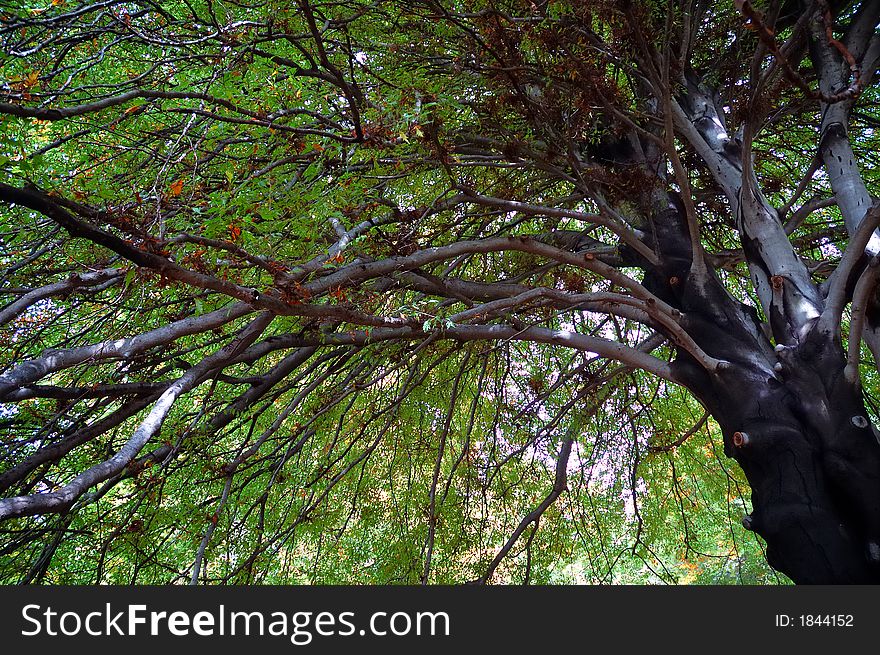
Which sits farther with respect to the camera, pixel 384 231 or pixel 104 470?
pixel 384 231

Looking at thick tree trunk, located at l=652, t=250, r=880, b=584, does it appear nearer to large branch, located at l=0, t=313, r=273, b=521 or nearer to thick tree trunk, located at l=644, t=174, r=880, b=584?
thick tree trunk, located at l=644, t=174, r=880, b=584

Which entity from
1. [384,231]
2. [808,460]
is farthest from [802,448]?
[384,231]

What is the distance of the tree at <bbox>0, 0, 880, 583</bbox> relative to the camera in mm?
2770

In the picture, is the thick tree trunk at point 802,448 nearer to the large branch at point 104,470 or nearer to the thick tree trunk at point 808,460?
the thick tree trunk at point 808,460

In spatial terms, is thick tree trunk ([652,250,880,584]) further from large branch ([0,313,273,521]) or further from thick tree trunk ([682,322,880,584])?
large branch ([0,313,273,521])

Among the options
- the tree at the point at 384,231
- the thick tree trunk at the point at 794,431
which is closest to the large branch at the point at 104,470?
the tree at the point at 384,231

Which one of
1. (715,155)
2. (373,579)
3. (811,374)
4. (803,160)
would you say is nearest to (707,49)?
(715,155)

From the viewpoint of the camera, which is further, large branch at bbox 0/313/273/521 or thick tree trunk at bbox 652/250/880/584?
thick tree trunk at bbox 652/250/880/584

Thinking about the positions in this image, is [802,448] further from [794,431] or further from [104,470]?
[104,470]

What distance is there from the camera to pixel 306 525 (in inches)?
189

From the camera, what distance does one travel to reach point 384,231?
3570 mm

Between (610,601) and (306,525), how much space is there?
2.66m

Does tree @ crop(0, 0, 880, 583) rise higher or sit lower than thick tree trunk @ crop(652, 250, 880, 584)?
higher

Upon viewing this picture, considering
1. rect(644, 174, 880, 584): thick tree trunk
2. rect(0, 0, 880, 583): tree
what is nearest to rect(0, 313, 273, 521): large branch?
rect(0, 0, 880, 583): tree
